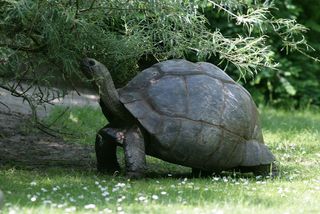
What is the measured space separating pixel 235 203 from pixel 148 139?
5.60 feet

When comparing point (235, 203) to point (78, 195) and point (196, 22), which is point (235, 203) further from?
point (196, 22)

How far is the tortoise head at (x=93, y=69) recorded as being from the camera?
6469 millimetres

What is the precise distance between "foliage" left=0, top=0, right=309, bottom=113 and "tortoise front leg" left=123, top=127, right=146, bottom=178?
0.83 meters

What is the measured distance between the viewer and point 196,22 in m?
7.30

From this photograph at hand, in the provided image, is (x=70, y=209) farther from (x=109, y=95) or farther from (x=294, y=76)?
(x=294, y=76)

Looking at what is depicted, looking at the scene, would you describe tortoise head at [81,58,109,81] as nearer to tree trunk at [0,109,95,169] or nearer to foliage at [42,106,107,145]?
tree trunk at [0,109,95,169]

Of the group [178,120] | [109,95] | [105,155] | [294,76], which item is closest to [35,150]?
[105,155]

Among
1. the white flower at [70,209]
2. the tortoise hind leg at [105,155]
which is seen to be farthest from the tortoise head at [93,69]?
the white flower at [70,209]

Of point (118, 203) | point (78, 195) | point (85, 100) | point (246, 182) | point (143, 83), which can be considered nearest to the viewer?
point (118, 203)

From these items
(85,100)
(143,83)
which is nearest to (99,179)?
(143,83)

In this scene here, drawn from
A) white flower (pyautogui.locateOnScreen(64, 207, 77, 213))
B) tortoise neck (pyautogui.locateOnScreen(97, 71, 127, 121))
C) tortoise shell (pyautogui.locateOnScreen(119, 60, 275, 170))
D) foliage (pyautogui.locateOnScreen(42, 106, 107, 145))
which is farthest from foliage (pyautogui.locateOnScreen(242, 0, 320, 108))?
white flower (pyautogui.locateOnScreen(64, 207, 77, 213))

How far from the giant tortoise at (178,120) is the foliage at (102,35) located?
1.02 ft

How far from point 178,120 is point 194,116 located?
16 cm

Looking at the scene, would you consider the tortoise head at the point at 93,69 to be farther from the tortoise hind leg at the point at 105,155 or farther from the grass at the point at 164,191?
the grass at the point at 164,191
